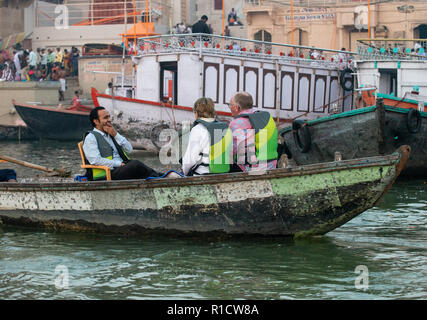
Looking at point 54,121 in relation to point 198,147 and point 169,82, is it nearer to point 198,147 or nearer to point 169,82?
point 169,82

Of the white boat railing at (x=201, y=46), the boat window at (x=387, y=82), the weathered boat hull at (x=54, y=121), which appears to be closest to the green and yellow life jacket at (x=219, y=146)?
the white boat railing at (x=201, y=46)

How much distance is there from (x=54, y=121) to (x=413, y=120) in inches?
569

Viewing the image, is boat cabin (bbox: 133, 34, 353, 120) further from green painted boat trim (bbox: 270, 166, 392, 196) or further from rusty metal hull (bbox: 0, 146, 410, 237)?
green painted boat trim (bbox: 270, 166, 392, 196)

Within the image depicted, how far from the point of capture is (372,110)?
13.6 meters

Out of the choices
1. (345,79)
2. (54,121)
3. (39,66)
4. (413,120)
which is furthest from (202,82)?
(39,66)

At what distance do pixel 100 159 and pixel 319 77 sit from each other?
13898 millimetres

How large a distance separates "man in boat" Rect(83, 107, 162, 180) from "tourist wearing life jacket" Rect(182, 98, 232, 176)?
797mm

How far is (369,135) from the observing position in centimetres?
1388

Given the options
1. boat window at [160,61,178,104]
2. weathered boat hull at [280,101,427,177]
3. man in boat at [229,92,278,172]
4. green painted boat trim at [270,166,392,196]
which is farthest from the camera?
boat window at [160,61,178,104]

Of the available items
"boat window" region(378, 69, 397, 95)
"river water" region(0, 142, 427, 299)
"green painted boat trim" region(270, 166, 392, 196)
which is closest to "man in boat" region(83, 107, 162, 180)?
"river water" region(0, 142, 427, 299)

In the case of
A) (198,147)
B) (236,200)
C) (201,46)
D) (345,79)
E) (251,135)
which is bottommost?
(236,200)

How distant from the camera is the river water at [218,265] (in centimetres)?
653

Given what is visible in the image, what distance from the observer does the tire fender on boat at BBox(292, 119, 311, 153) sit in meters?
15.1
